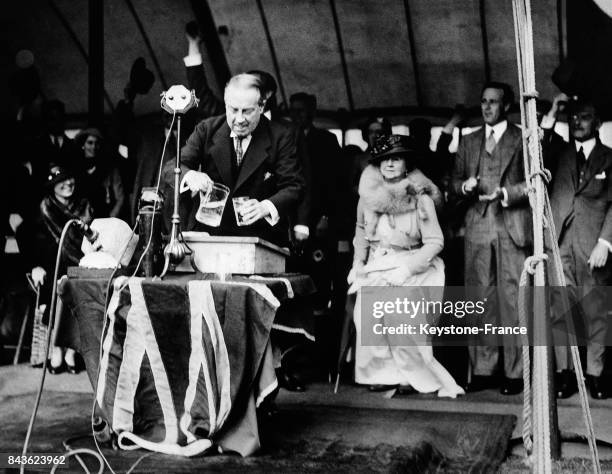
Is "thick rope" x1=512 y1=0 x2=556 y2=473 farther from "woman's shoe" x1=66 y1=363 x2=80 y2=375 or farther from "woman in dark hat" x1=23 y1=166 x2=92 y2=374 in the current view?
"woman's shoe" x1=66 y1=363 x2=80 y2=375

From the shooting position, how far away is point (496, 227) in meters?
4.70

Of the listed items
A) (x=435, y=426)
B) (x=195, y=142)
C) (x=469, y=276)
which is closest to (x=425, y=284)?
(x=469, y=276)

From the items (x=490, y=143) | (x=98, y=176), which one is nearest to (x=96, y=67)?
(x=98, y=176)

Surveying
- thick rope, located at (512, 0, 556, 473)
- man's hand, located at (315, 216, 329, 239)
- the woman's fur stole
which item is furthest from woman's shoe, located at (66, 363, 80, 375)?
thick rope, located at (512, 0, 556, 473)

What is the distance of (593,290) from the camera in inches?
179

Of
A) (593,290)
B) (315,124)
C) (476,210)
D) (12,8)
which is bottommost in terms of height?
(593,290)

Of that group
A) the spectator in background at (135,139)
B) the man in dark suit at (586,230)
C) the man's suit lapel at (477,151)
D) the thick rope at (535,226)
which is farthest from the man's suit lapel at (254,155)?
the man in dark suit at (586,230)

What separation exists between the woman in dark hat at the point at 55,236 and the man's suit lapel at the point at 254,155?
994 millimetres

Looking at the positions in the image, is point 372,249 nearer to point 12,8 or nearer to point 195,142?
point 195,142

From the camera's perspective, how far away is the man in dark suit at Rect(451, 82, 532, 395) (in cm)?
463

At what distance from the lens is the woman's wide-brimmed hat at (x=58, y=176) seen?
488 centimetres

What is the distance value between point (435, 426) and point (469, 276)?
1.48 meters

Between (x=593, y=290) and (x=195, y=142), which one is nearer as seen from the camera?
(x=195, y=142)

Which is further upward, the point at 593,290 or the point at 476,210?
the point at 476,210
